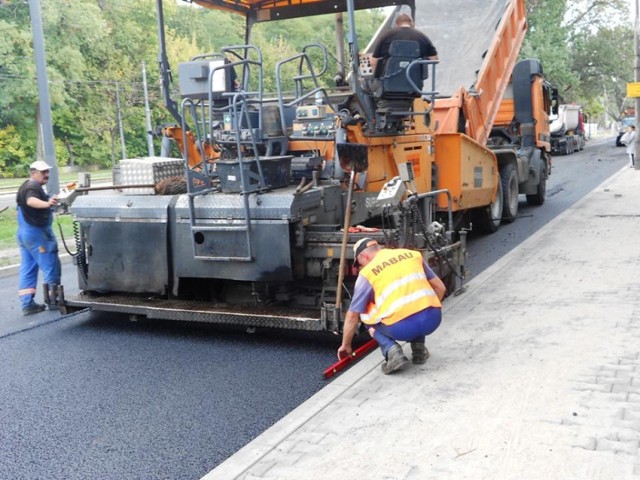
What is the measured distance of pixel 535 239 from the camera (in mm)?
9891

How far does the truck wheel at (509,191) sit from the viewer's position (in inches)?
464

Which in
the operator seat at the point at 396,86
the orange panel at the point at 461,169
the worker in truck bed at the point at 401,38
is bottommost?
the orange panel at the point at 461,169

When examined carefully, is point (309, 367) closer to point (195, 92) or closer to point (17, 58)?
point (195, 92)

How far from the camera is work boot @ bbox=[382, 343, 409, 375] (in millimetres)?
4742

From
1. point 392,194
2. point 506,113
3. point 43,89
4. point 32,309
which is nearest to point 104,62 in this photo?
point 43,89

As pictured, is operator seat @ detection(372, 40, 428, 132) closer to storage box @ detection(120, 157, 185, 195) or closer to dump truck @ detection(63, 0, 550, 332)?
dump truck @ detection(63, 0, 550, 332)

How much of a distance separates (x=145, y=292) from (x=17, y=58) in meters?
30.1

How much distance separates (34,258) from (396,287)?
13.8 ft

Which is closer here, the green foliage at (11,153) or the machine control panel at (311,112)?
the machine control panel at (311,112)

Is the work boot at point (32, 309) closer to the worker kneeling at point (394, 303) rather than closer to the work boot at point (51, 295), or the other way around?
the work boot at point (51, 295)

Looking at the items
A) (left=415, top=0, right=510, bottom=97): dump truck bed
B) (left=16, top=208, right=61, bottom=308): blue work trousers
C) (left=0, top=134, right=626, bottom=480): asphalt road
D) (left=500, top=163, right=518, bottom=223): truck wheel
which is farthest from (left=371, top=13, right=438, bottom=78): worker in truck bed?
(left=500, top=163, right=518, bottom=223): truck wheel

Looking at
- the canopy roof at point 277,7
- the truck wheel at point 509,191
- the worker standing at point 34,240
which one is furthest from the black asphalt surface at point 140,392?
the truck wheel at point 509,191

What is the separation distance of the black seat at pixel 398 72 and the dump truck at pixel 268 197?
13mm

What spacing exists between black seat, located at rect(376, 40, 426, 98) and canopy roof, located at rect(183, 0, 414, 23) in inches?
42.3
